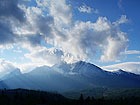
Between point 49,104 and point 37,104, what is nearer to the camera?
point 37,104

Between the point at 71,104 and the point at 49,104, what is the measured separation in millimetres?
26237

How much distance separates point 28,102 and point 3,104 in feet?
94.0

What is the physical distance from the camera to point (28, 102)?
19875cm

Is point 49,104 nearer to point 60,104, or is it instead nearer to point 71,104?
point 60,104

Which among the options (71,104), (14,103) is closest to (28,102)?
(14,103)

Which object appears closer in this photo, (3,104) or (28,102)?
(3,104)

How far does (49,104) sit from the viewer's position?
197750 millimetres

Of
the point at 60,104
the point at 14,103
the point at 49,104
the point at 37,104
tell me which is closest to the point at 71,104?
the point at 60,104

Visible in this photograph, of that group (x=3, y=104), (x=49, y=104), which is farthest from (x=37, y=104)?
(x=3, y=104)

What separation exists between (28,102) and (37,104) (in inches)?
745

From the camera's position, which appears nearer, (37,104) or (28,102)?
(37,104)

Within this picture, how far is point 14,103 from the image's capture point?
629ft

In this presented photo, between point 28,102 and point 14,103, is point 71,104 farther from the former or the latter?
point 14,103

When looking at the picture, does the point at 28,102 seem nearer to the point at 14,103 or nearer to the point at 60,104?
the point at 14,103
